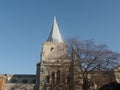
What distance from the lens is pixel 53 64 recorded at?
47.6m

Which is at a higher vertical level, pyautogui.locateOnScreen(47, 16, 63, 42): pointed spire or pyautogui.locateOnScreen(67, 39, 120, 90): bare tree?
pyautogui.locateOnScreen(47, 16, 63, 42): pointed spire

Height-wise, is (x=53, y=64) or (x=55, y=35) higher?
(x=55, y=35)

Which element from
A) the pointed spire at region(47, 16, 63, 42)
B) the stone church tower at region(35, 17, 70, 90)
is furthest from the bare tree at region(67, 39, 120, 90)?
the pointed spire at region(47, 16, 63, 42)

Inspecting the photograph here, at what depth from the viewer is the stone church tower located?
29156 millimetres

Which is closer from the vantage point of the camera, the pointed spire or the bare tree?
the bare tree

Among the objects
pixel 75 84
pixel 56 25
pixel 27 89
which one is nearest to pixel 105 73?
pixel 75 84

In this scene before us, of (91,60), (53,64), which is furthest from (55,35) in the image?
(91,60)

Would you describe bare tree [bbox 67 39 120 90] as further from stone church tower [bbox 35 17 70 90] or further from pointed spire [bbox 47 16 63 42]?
pointed spire [bbox 47 16 63 42]

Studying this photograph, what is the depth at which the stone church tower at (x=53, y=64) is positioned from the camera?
29.2 meters

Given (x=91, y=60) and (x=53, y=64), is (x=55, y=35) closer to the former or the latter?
(x=53, y=64)

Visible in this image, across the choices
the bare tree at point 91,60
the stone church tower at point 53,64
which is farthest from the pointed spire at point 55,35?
the bare tree at point 91,60

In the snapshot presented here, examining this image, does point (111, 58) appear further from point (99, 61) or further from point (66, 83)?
point (66, 83)

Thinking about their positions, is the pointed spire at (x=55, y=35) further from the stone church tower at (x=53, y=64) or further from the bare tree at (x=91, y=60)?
the bare tree at (x=91, y=60)

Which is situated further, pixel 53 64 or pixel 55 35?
pixel 55 35
